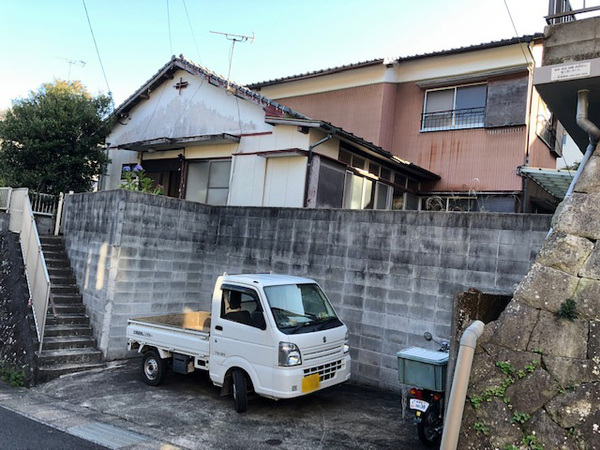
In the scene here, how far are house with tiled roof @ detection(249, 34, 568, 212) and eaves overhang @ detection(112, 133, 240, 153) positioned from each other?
3442 mm

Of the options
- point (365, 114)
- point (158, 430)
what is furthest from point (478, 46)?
point (158, 430)

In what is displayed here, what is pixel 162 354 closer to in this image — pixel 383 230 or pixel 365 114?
pixel 383 230

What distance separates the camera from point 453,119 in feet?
44.2

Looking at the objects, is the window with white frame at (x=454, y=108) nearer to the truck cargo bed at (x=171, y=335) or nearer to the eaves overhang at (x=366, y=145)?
the eaves overhang at (x=366, y=145)

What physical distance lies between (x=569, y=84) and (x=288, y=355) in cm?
450

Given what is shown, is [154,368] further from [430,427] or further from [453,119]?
[453,119]

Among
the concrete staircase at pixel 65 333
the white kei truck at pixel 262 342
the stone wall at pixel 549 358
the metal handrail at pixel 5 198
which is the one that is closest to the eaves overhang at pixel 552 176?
the stone wall at pixel 549 358

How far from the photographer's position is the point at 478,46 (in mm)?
12406

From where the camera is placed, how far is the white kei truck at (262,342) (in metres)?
5.80

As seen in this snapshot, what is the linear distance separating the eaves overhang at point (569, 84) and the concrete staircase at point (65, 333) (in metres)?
8.35

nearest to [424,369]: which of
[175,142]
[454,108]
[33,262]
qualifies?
[33,262]

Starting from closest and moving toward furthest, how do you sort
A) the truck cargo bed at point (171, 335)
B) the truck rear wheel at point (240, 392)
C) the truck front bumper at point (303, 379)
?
the truck front bumper at point (303, 379) < the truck rear wheel at point (240, 392) < the truck cargo bed at point (171, 335)

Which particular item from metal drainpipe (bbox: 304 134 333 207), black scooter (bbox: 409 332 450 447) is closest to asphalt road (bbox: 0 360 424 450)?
black scooter (bbox: 409 332 450 447)

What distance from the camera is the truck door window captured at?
6.10m
